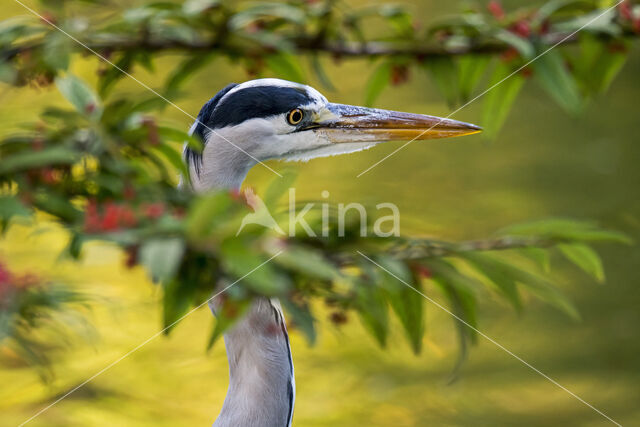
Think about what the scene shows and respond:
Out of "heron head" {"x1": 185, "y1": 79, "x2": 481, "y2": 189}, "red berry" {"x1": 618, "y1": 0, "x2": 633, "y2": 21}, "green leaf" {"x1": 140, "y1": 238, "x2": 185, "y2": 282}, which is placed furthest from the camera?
"heron head" {"x1": 185, "y1": 79, "x2": 481, "y2": 189}

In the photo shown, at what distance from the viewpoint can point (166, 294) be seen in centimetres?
66

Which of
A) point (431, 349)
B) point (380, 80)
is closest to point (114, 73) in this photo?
point (380, 80)

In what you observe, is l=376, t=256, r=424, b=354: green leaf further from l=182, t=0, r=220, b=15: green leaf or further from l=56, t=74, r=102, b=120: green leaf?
l=182, t=0, r=220, b=15: green leaf

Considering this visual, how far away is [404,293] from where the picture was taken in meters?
0.80

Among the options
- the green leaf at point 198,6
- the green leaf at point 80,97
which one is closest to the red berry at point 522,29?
the green leaf at point 198,6

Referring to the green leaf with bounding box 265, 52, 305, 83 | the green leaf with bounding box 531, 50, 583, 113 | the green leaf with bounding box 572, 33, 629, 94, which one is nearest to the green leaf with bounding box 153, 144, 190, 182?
the green leaf with bounding box 265, 52, 305, 83

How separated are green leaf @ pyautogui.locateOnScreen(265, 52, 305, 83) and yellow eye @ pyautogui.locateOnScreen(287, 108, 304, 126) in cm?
11

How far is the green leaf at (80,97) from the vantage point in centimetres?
75

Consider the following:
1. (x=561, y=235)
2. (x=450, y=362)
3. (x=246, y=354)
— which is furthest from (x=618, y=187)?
(x=561, y=235)

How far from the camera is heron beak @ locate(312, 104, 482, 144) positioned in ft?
4.28

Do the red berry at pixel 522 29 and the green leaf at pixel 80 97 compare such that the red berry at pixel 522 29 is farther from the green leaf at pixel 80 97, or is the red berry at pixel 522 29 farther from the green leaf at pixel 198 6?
the green leaf at pixel 80 97

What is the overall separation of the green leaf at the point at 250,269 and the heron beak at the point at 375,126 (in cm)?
77

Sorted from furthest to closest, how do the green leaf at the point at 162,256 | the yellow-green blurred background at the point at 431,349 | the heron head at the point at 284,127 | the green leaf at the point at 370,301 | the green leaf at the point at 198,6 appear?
the yellow-green blurred background at the point at 431,349 → the heron head at the point at 284,127 → the green leaf at the point at 198,6 → the green leaf at the point at 370,301 → the green leaf at the point at 162,256

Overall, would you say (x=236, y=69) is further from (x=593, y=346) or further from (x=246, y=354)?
(x=246, y=354)
